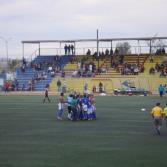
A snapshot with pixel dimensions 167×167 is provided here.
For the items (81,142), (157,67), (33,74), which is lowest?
(81,142)

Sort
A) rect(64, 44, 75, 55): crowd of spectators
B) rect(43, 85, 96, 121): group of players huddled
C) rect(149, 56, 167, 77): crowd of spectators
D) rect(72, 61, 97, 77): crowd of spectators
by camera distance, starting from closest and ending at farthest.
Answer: rect(43, 85, 96, 121): group of players huddled, rect(149, 56, 167, 77): crowd of spectators, rect(72, 61, 97, 77): crowd of spectators, rect(64, 44, 75, 55): crowd of spectators

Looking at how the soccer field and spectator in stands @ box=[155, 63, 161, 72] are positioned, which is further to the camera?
spectator in stands @ box=[155, 63, 161, 72]

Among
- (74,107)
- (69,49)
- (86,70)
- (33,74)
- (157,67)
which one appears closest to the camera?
(74,107)

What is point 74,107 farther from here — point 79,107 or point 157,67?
point 157,67

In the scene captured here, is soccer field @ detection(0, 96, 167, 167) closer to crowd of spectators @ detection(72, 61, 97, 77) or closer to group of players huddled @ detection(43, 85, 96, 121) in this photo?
group of players huddled @ detection(43, 85, 96, 121)

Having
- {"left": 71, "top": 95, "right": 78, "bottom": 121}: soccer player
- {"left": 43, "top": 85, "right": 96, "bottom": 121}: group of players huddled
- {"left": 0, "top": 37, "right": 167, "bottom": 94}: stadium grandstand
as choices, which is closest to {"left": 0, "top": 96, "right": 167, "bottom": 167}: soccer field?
{"left": 43, "top": 85, "right": 96, "bottom": 121}: group of players huddled

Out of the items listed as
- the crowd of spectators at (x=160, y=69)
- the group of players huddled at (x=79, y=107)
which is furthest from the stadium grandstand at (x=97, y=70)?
the group of players huddled at (x=79, y=107)

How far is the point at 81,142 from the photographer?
20.9m

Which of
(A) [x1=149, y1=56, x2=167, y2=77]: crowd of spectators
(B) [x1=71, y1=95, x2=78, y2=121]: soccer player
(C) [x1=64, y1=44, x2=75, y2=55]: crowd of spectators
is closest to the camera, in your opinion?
(B) [x1=71, y1=95, x2=78, y2=121]: soccer player

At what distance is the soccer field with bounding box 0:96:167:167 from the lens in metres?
16.6

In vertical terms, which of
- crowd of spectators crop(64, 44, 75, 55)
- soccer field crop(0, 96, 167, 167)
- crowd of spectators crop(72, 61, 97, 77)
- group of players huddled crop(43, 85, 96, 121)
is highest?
crowd of spectators crop(64, 44, 75, 55)

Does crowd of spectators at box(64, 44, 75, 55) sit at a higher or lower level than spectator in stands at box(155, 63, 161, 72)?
higher

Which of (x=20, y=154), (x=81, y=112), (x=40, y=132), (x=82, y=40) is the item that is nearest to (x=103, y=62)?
(x=82, y=40)

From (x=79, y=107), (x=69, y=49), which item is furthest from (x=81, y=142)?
(x=69, y=49)
